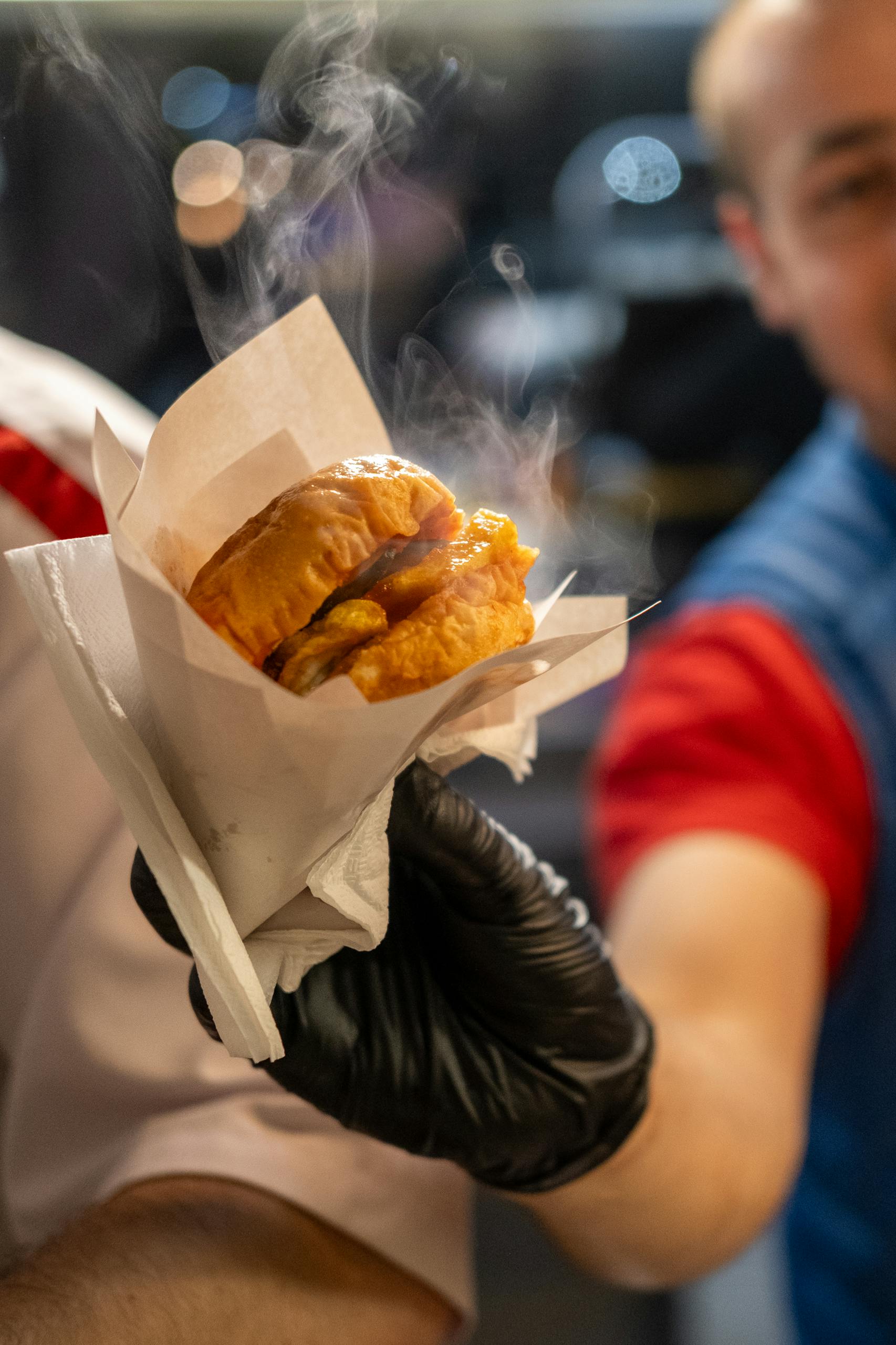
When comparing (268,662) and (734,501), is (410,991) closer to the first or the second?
(268,662)

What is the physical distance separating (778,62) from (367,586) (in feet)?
4.35

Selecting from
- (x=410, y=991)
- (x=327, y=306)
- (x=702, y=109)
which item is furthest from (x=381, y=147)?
(x=702, y=109)

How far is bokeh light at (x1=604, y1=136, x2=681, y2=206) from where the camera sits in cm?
257

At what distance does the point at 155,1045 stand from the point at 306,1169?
6.3 inches

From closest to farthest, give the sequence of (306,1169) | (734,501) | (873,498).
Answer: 1. (306,1169)
2. (873,498)
3. (734,501)

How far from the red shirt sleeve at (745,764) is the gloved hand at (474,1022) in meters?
0.62

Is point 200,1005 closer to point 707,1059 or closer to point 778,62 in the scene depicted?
point 707,1059

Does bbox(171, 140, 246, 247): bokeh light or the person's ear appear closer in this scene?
bbox(171, 140, 246, 247): bokeh light

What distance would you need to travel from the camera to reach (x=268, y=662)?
50 cm

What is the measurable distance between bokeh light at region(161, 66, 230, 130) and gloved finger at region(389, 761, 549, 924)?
485 millimetres

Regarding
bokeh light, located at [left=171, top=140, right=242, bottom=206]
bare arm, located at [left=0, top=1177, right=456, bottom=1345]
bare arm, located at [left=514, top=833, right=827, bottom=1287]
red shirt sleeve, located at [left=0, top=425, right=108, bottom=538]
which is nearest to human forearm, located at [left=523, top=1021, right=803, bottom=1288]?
bare arm, located at [left=514, top=833, right=827, bottom=1287]

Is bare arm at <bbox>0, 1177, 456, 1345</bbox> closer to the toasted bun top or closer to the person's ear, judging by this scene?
the toasted bun top

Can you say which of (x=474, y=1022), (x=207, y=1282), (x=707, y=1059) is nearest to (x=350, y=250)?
(x=474, y=1022)

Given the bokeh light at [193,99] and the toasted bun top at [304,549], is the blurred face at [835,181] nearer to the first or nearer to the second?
the bokeh light at [193,99]
